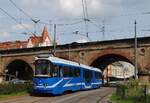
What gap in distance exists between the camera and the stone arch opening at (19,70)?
269 ft

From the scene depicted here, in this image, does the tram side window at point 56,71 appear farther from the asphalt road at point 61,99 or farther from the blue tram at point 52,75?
the asphalt road at point 61,99

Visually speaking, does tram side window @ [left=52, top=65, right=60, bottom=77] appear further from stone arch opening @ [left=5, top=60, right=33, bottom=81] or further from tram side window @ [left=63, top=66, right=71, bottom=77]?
stone arch opening @ [left=5, top=60, right=33, bottom=81]

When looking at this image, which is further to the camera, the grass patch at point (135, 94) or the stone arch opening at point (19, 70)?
the stone arch opening at point (19, 70)

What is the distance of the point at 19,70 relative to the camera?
8894cm

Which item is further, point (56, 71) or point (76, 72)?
point (76, 72)

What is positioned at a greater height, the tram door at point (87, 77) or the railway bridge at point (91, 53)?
the railway bridge at point (91, 53)

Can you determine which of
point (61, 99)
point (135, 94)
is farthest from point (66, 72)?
point (135, 94)

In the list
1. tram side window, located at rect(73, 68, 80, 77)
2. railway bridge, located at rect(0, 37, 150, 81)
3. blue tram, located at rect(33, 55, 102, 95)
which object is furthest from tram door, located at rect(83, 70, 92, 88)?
railway bridge, located at rect(0, 37, 150, 81)

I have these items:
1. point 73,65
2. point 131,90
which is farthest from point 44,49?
point 131,90

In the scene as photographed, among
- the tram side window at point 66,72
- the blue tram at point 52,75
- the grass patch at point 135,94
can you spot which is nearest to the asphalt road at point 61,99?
the blue tram at point 52,75

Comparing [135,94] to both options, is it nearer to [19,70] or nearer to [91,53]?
[91,53]

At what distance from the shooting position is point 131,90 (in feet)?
102

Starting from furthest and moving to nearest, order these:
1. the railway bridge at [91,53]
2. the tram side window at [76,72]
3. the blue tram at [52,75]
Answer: the railway bridge at [91,53], the tram side window at [76,72], the blue tram at [52,75]

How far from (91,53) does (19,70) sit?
885 inches
